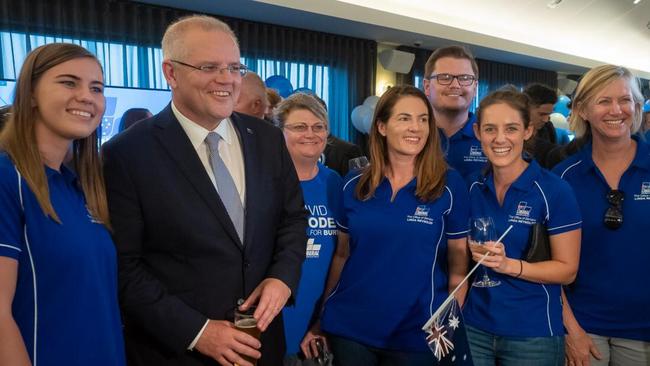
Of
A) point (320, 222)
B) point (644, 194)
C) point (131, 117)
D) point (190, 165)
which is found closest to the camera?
point (190, 165)

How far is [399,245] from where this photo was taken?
1.79 m

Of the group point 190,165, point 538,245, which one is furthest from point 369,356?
point 190,165

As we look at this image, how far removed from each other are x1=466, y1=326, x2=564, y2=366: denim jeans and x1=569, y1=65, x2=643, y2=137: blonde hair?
0.93 meters

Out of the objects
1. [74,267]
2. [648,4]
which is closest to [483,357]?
[74,267]

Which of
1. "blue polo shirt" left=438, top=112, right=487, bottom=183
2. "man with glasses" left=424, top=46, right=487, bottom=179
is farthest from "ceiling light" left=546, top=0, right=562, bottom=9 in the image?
"blue polo shirt" left=438, top=112, right=487, bottom=183

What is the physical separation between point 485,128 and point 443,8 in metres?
6.45

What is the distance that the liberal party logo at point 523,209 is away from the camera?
1752 mm

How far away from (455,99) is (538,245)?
1058 mm

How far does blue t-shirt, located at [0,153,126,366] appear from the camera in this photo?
47.4 inches

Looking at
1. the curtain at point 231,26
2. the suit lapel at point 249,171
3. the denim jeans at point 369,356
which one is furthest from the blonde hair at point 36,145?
the curtain at point 231,26

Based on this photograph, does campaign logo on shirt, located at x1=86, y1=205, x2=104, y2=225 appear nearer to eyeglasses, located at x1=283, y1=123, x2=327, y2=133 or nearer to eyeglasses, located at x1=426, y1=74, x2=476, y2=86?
eyeglasses, located at x1=283, y1=123, x2=327, y2=133

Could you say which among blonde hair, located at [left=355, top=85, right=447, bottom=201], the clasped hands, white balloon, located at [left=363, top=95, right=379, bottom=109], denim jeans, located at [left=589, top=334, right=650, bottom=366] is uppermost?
white balloon, located at [left=363, top=95, right=379, bottom=109]

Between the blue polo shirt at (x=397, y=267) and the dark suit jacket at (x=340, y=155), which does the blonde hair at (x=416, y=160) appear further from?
the dark suit jacket at (x=340, y=155)

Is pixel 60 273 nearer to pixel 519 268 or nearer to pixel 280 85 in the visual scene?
pixel 519 268
